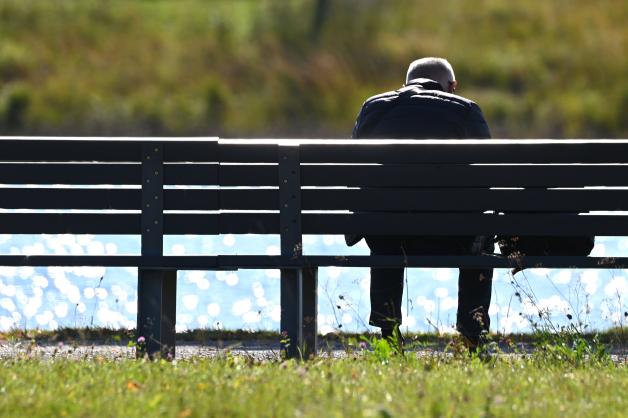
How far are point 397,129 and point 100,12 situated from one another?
31117 mm

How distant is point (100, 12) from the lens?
3744 centimetres

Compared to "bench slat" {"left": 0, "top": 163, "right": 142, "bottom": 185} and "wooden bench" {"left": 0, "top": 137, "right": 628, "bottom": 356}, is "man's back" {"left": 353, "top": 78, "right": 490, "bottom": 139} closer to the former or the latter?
"wooden bench" {"left": 0, "top": 137, "right": 628, "bottom": 356}

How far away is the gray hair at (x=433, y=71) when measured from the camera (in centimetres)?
742

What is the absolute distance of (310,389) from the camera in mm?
5188

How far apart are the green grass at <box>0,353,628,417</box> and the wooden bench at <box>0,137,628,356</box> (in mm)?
691

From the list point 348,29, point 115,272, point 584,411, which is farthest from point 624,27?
point 584,411

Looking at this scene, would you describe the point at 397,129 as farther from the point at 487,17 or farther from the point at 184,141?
the point at 487,17

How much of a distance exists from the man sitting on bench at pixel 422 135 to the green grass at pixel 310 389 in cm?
82

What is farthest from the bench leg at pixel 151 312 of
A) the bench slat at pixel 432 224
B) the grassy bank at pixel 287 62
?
the grassy bank at pixel 287 62

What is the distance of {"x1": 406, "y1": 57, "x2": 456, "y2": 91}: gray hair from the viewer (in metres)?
7.42

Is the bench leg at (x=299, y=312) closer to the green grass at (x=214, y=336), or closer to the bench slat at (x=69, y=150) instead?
the bench slat at (x=69, y=150)

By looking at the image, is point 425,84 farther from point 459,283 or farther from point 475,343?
point 475,343

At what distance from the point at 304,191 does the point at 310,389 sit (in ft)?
5.49

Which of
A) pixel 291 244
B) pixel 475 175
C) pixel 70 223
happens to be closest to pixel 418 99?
pixel 475 175
